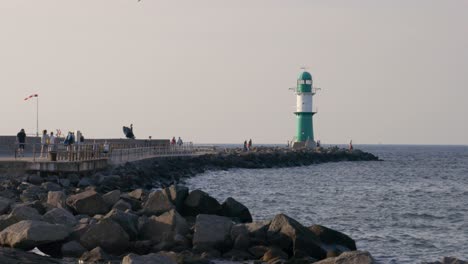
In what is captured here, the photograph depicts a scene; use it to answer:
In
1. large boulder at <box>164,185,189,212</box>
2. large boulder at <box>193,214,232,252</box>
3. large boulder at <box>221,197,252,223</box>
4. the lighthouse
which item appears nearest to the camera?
large boulder at <box>193,214,232,252</box>

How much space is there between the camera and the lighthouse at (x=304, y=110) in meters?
75.5

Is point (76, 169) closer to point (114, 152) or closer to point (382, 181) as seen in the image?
point (114, 152)

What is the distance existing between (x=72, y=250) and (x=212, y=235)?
9.01 feet

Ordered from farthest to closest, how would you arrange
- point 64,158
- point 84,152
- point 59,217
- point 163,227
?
point 84,152, point 64,158, point 59,217, point 163,227

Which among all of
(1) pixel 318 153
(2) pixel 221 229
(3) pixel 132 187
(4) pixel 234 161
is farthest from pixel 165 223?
(1) pixel 318 153

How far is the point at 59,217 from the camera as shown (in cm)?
1627

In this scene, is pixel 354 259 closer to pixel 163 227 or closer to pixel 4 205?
pixel 163 227

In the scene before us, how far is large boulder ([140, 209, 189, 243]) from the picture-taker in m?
15.7

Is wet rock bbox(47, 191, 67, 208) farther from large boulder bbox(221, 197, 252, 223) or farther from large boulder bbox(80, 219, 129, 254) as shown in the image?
large boulder bbox(221, 197, 252, 223)

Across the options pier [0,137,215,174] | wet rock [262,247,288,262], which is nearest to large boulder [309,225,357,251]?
wet rock [262,247,288,262]

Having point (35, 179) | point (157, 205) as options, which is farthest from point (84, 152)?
point (157, 205)

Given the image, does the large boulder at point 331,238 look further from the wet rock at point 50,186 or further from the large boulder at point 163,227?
the wet rock at point 50,186

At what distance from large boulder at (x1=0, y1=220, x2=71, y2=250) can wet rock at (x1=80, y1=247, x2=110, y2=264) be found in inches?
33.9

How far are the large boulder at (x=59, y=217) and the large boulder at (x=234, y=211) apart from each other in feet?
13.1
